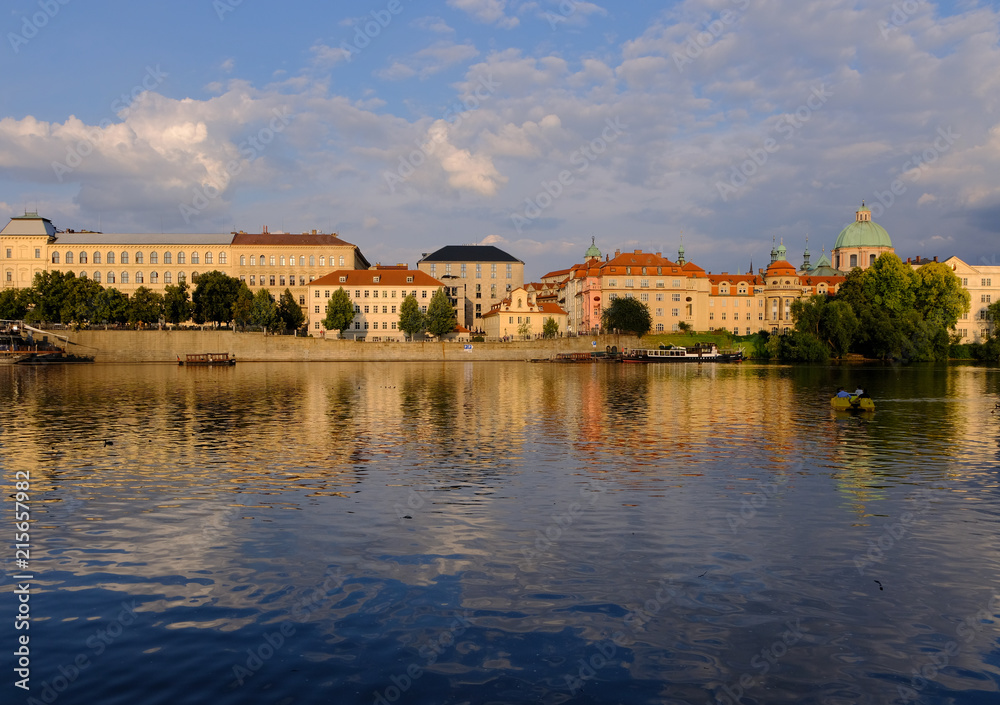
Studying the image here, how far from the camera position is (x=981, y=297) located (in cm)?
14625

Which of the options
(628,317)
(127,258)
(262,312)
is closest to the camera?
(262,312)

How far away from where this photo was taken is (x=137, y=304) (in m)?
119

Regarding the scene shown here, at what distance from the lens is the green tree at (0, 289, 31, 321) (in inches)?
4872

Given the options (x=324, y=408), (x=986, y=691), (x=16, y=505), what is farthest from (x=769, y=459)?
(x=324, y=408)

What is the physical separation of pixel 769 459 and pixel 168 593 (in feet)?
69.1

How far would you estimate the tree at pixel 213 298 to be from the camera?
120375 mm

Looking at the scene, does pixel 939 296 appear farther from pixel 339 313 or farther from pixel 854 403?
pixel 339 313

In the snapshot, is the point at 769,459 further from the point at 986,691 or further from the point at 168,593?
the point at 168,593

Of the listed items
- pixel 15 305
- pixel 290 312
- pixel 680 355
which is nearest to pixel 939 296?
pixel 680 355
